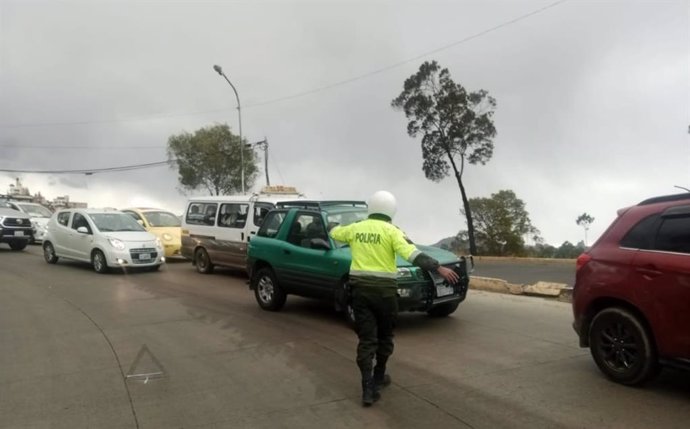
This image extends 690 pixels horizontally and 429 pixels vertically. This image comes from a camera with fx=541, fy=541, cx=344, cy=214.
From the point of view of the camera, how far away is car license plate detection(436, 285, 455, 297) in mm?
7484

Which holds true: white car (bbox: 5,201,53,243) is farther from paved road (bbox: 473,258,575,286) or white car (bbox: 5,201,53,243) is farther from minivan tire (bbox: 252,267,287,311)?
paved road (bbox: 473,258,575,286)

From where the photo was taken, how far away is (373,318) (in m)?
4.81

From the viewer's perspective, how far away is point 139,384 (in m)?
5.25

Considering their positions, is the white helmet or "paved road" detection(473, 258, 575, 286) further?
"paved road" detection(473, 258, 575, 286)

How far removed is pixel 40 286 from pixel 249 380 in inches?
337

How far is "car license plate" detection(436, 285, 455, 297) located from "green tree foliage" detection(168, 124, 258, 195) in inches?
1120

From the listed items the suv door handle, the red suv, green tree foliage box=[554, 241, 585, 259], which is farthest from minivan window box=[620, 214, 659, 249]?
green tree foliage box=[554, 241, 585, 259]

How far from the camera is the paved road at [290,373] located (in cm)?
442

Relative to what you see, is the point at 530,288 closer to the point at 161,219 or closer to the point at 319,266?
the point at 319,266

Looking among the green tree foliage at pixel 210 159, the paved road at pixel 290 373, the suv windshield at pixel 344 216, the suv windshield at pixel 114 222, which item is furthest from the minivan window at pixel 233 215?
the green tree foliage at pixel 210 159

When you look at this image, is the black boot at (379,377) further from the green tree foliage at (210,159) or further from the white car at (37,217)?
the green tree foliage at (210,159)

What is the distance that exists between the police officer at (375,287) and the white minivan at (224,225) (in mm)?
7962

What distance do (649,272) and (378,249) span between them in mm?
2433

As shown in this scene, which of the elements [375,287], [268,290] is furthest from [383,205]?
[268,290]
